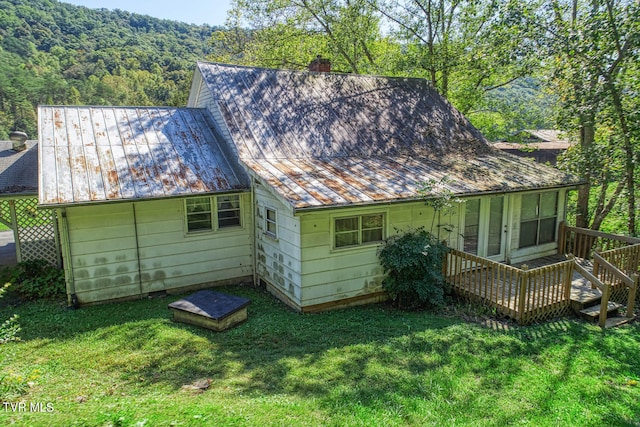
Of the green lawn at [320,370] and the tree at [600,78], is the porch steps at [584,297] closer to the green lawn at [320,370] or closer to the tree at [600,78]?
the green lawn at [320,370]

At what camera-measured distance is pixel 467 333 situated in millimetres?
6953

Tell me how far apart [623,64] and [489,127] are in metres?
10.3

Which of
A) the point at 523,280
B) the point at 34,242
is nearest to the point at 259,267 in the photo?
the point at 523,280

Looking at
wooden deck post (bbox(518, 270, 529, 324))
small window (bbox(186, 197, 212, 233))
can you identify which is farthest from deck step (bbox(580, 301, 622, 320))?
small window (bbox(186, 197, 212, 233))

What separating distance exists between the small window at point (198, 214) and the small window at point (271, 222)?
143 centimetres

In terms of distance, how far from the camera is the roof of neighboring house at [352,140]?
8.46 meters

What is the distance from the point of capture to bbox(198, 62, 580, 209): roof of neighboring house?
27.8 feet

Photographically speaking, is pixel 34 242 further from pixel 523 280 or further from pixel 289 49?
pixel 289 49

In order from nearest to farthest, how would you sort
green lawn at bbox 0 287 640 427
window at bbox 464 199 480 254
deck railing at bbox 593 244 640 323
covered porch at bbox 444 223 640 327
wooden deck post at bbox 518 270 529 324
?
green lawn at bbox 0 287 640 427 < wooden deck post at bbox 518 270 529 324 < covered porch at bbox 444 223 640 327 < deck railing at bbox 593 244 640 323 < window at bbox 464 199 480 254

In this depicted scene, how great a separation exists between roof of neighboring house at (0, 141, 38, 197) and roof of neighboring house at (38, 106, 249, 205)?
3031mm

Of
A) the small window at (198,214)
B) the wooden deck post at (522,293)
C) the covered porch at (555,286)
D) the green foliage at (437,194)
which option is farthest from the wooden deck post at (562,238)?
the small window at (198,214)

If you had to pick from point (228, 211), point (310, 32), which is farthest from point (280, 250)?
point (310, 32)

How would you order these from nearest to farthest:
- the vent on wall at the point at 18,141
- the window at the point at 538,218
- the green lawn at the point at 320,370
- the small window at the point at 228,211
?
the green lawn at the point at 320,370, the small window at the point at 228,211, the window at the point at 538,218, the vent on wall at the point at 18,141

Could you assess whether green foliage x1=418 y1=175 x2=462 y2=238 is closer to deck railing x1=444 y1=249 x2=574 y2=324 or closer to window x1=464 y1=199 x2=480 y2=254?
window x1=464 y1=199 x2=480 y2=254
